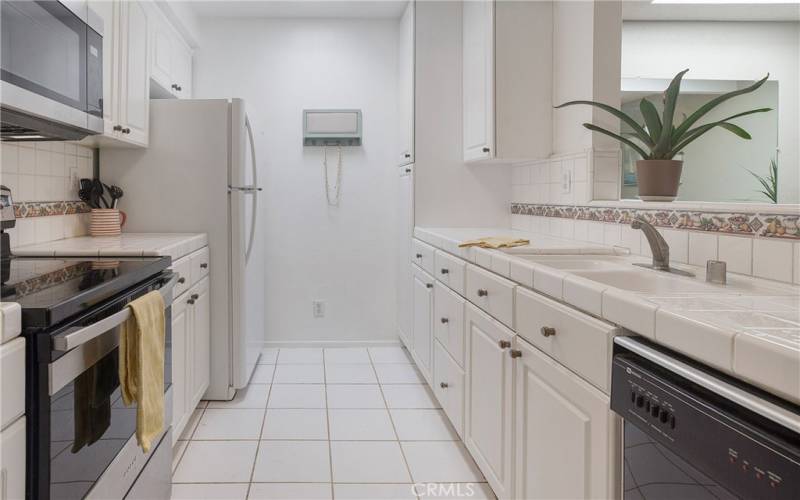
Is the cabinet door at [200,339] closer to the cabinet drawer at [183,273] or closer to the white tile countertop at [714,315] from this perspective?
the cabinet drawer at [183,273]

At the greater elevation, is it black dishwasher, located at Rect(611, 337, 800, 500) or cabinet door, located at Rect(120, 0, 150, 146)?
cabinet door, located at Rect(120, 0, 150, 146)

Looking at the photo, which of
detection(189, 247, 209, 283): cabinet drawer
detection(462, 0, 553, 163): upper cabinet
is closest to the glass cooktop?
detection(189, 247, 209, 283): cabinet drawer

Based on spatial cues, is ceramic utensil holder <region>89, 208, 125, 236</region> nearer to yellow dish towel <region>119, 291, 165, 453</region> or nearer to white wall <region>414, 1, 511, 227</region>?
yellow dish towel <region>119, 291, 165, 453</region>

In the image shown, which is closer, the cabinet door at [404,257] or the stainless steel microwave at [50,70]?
the stainless steel microwave at [50,70]

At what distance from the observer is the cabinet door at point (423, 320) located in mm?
3152

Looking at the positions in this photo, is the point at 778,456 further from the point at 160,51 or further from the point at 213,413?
the point at 160,51

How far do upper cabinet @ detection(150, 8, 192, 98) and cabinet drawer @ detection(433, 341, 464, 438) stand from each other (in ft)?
6.75

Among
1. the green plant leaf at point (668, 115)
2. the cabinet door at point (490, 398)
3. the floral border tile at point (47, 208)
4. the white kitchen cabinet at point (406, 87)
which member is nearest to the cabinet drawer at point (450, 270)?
the cabinet door at point (490, 398)

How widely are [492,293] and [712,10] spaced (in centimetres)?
178

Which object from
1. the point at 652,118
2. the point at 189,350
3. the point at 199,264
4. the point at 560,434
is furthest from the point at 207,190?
the point at 560,434

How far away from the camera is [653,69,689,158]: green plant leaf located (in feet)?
6.11

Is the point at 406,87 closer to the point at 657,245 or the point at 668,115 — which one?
the point at 668,115

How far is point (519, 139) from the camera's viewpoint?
3016 millimetres

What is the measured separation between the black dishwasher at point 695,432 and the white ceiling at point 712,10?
213 cm
